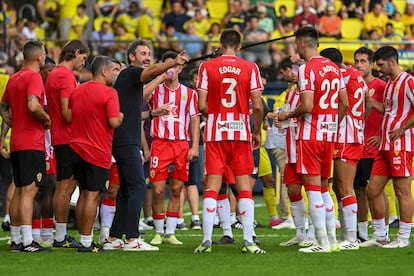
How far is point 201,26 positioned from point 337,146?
13506 millimetres

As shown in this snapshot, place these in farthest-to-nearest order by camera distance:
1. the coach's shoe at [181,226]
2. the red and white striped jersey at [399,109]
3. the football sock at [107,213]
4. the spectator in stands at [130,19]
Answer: the spectator in stands at [130,19] → the coach's shoe at [181,226] → the football sock at [107,213] → the red and white striped jersey at [399,109]

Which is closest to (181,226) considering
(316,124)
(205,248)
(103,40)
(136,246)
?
(136,246)

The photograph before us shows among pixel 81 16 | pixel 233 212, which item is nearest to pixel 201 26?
pixel 81 16

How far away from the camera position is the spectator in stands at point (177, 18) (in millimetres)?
25969

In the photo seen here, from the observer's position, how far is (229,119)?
12.0 m

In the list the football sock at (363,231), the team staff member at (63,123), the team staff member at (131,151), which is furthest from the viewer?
the football sock at (363,231)

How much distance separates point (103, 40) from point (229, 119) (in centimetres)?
1179

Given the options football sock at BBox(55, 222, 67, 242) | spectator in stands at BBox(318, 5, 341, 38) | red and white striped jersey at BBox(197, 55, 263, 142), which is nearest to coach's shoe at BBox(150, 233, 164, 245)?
football sock at BBox(55, 222, 67, 242)

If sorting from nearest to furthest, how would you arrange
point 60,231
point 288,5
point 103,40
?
point 60,231 < point 103,40 < point 288,5

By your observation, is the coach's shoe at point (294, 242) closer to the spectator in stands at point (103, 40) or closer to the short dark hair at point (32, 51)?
the short dark hair at point (32, 51)

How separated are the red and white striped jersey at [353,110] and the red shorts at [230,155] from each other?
1211 mm

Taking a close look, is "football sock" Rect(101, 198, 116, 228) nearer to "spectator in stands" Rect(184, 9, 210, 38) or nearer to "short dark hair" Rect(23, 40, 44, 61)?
"short dark hair" Rect(23, 40, 44, 61)

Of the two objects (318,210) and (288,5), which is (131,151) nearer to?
(318,210)

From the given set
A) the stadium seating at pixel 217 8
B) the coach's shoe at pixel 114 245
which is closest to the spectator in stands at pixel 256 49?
the stadium seating at pixel 217 8
